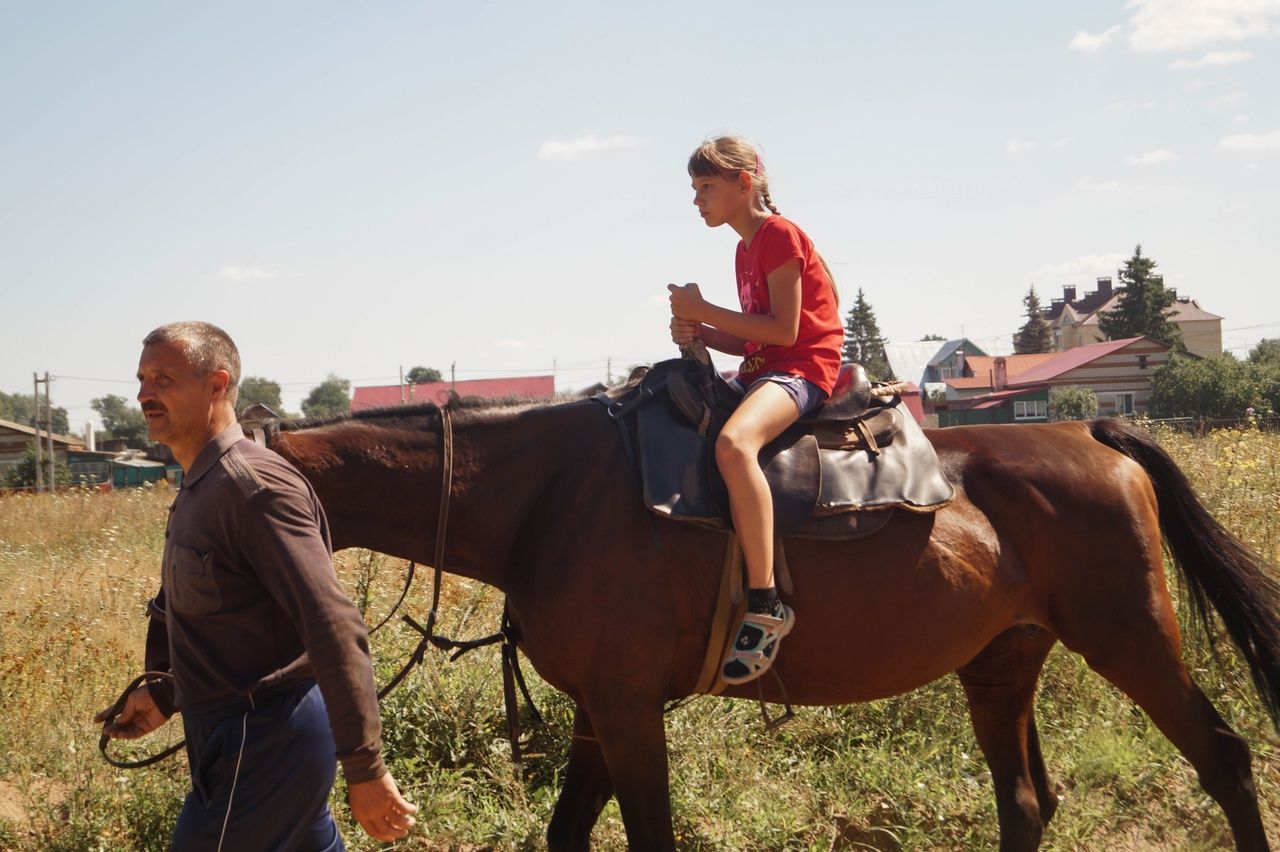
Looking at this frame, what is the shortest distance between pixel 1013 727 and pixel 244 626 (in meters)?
3.47

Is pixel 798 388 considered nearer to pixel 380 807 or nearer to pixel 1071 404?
A: pixel 380 807

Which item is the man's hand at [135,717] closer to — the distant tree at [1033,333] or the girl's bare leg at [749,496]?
the girl's bare leg at [749,496]

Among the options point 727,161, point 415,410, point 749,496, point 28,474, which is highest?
point 727,161

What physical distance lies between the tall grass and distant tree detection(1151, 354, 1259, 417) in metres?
41.4

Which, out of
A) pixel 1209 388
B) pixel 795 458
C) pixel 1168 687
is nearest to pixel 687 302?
pixel 795 458

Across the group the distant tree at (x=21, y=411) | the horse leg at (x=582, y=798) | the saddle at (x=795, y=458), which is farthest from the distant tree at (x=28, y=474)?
the distant tree at (x=21, y=411)

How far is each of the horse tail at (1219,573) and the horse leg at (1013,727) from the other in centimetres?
68

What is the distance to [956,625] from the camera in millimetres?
3865

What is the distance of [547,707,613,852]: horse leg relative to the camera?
12.4ft

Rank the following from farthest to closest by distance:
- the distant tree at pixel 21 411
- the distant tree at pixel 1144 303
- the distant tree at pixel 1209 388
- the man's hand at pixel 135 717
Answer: the distant tree at pixel 21 411 < the distant tree at pixel 1144 303 < the distant tree at pixel 1209 388 < the man's hand at pixel 135 717

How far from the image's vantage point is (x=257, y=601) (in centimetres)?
244

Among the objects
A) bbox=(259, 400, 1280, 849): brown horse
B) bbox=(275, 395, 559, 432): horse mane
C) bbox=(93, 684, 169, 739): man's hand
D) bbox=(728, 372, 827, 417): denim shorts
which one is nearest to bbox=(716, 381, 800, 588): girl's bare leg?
bbox=(259, 400, 1280, 849): brown horse

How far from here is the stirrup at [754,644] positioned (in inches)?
137

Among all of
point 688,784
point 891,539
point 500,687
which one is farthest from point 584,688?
point 500,687
